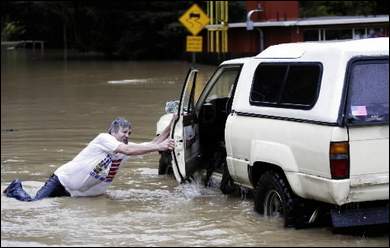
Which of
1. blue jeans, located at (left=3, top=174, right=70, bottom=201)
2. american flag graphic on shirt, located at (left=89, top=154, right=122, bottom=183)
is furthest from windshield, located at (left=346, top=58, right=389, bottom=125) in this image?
blue jeans, located at (left=3, top=174, right=70, bottom=201)

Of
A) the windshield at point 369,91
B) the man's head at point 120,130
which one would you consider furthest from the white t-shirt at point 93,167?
the windshield at point 369,91

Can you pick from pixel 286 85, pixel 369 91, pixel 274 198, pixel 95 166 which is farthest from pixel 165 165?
pixel 369 91

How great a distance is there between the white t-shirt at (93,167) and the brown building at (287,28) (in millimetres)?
26723

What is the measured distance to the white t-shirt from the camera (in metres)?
8.88

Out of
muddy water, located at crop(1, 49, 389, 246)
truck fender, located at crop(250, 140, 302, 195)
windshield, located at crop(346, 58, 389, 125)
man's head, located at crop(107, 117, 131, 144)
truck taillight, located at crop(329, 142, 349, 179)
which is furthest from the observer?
man's head, located at crop(107, 117, 131, 144)

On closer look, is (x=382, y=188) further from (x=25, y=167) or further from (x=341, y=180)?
(x=25, y=167)

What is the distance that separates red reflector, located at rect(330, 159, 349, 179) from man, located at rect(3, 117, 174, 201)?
9.19 ft

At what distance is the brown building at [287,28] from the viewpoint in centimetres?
3541

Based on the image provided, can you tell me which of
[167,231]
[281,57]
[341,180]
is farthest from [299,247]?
[281,57]

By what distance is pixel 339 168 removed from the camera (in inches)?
259

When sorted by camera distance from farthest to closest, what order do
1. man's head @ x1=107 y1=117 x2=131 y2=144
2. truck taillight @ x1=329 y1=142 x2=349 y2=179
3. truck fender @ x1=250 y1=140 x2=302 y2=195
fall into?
man's head @ x1=107 y1=117 x2=131 y2=144, truck fender @ x1=250 y1=140 x2=302 y2=195, truck taillight @ x1=329 y1=142 x2=349 y2=179

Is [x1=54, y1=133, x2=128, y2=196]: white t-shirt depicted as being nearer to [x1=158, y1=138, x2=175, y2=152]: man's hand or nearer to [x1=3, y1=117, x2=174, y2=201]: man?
[x1=3, y1=117, x2=174, y2=201]: man

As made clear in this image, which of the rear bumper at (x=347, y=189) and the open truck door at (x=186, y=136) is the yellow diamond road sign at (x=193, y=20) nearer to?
the open truck door at (x=186, y=136)

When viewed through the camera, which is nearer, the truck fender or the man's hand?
the truck fender
